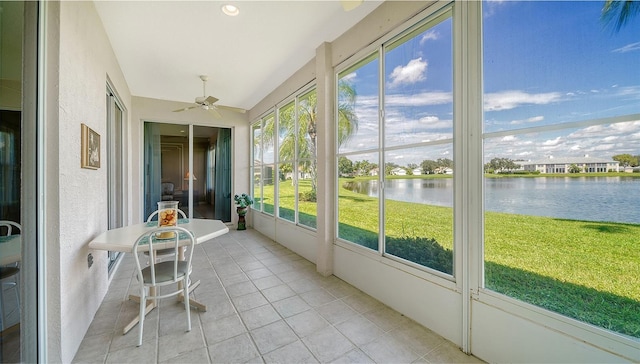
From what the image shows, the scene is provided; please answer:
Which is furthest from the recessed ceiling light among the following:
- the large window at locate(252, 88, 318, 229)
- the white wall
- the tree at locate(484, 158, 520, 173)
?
the tree at locate(484, 158, 520, 173)

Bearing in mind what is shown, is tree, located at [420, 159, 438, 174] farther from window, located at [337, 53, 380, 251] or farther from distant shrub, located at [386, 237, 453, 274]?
distant shrub, located at [386, 237, 453, 274]

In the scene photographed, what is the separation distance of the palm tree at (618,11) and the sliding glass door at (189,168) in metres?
6.27

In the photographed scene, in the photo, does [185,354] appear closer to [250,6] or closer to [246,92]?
[250,6]

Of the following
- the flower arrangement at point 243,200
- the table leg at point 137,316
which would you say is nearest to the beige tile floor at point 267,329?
the table leg at point 137,316

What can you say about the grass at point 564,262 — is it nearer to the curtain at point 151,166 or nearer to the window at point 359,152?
the window at point 359,152

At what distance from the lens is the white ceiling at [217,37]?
95.7 inches

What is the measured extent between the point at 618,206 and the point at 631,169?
8.0 inches

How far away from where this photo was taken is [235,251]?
420 centimetres

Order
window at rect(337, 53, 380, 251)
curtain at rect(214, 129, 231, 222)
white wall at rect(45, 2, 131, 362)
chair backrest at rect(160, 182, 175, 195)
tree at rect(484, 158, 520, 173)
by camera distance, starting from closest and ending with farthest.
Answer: white wall at rect(45, 2, 131, 362), tree at rect(484, 158, 520, 173), window at rect(337, 53, 380, 251), chair backrest at rect(160, 182, 175, 195), curtain at rect(214, 129, 231, 222)

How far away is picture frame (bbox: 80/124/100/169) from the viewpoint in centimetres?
196

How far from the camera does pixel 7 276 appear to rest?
51.2 inches

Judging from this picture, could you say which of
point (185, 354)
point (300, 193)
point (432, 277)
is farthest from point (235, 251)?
point (432, 277)

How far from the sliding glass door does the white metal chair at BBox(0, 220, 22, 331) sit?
4.44 m

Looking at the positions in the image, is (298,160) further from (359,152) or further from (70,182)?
(70,182)
